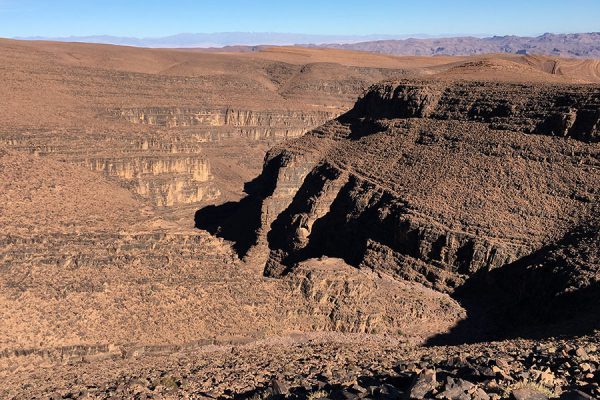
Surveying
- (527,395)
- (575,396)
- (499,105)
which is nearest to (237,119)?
(499,105)

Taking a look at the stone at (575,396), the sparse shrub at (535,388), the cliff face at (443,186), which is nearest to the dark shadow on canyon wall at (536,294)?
the cliff face at (443,186)

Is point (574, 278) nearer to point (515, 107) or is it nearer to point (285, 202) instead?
point (515, 107)

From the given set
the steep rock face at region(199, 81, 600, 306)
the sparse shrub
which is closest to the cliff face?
the steep rock face at region(199, 81, 600, 306)

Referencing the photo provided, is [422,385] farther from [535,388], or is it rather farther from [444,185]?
[444,185]

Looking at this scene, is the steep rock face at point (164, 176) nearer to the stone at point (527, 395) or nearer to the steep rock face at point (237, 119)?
the steep rock face at point (237, 119)

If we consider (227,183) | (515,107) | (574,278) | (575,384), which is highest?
(515,107)

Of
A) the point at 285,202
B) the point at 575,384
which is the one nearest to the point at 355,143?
the point at 285,202
